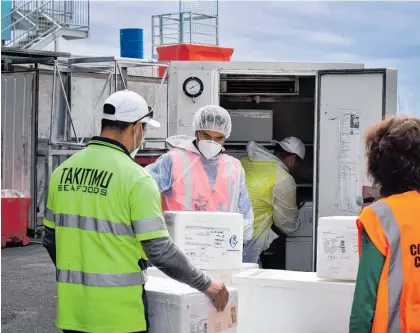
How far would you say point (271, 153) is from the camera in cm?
723

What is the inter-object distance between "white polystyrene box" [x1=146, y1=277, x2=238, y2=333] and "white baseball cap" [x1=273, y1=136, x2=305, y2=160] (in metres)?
4.03

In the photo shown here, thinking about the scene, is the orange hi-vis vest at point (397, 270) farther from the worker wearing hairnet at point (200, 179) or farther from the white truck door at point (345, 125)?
the white truck door at point (345, 125)

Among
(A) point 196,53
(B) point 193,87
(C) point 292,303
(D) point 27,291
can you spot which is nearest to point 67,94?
(A) point 196,53

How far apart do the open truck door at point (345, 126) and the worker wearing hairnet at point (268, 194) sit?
0.92 feet

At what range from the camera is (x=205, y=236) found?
13.1ft

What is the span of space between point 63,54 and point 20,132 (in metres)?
1.43

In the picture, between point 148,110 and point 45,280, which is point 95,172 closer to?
point 148,110

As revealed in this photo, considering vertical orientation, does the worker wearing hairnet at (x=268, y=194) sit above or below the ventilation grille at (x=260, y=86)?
below

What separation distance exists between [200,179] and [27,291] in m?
3.96

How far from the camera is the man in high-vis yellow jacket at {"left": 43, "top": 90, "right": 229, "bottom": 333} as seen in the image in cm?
307

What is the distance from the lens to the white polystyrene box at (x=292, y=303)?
391cm

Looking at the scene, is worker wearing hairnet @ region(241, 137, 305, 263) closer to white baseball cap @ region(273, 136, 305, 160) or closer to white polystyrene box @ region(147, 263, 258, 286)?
white baseball cap @ region(273, 136, 305, 160)

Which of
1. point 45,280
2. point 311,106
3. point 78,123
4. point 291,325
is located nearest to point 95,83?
point 78,123

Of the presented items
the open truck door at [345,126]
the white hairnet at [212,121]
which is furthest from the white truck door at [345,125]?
the white hairnet at [212,121]
